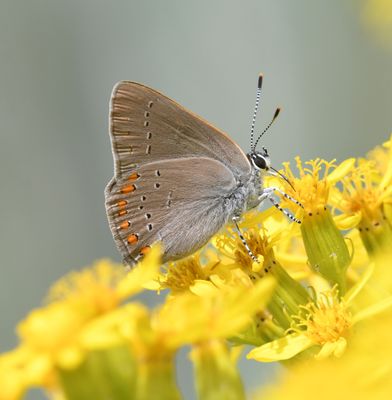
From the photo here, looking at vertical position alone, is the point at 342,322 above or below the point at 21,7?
below

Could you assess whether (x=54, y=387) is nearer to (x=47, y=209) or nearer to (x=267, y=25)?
(x=47, y=209)

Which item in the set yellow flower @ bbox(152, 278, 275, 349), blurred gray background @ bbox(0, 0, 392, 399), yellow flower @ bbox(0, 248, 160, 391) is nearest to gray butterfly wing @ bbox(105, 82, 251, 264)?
yellow flower @ bbox(0, 248, 160, 391)

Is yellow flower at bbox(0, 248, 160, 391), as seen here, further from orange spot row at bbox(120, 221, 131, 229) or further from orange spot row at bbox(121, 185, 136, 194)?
orange spot row at bbox(121, 185, 136, 194)

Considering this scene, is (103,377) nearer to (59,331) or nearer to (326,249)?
(59,331)

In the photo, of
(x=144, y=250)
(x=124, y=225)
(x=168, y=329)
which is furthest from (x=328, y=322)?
(x=124, y=225)

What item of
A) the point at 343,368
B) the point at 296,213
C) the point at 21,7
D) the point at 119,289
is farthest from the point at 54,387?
the point at 21,7

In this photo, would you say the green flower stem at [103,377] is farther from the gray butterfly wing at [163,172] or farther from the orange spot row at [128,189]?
the orange spot row at [128,189]
